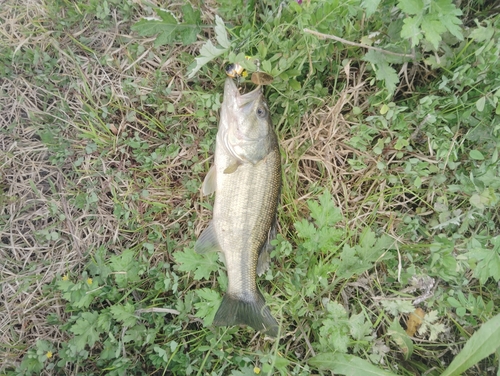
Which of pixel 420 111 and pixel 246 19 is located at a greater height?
pixel 246 19

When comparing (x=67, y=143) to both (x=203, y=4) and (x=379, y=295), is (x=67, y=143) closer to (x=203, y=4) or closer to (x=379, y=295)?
(x=203, y=4)

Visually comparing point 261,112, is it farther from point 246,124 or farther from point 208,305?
point 208,305

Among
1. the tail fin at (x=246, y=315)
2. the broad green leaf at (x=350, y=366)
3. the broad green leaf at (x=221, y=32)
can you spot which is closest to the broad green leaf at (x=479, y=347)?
the broad green leaf at (x=350, y=366)

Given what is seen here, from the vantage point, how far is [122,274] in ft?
9.27

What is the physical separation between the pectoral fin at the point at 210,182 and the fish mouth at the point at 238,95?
536 millimetres

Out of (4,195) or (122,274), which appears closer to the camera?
(122,274)

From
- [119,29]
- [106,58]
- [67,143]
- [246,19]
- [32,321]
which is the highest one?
[246,19]

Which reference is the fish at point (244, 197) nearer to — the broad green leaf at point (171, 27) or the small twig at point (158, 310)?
the small twig at point (158, 310)

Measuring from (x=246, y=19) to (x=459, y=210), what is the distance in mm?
2217

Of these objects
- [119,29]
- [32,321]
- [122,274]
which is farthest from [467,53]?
[32,321]

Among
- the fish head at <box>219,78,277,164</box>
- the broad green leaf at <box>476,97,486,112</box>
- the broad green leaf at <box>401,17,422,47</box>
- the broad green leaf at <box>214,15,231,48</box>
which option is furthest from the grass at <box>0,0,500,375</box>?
the broad green leaf at <box>401,17,422,47</box>

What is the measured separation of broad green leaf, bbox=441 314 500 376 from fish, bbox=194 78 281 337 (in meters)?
1.26

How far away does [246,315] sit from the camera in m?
2.65

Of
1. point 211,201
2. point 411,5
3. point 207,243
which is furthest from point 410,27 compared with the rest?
point 207,243
